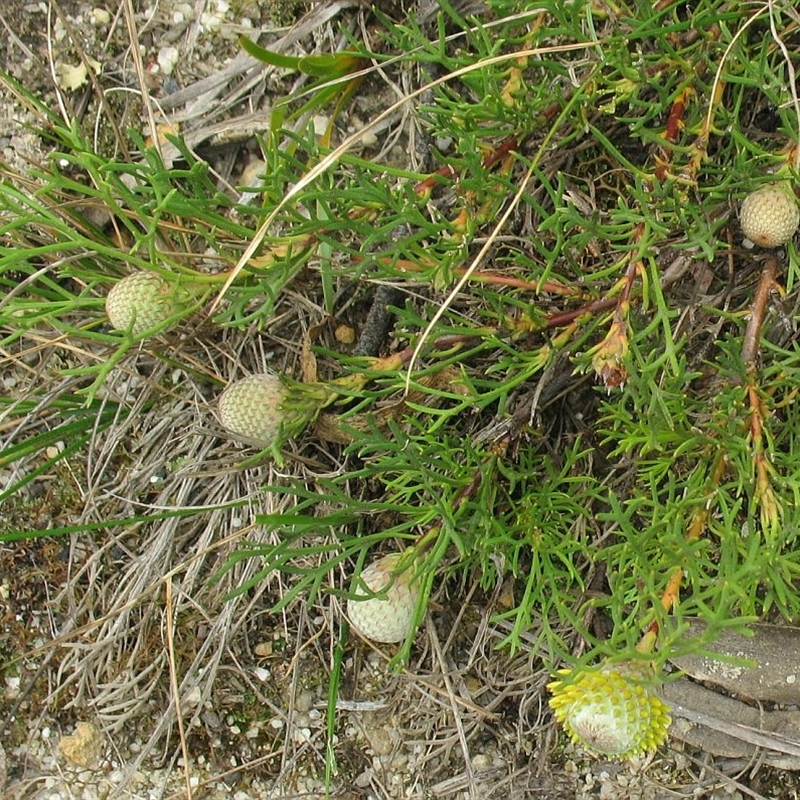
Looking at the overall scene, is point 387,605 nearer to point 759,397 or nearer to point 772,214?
point 759,397

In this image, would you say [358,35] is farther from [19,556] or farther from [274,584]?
[19,556]

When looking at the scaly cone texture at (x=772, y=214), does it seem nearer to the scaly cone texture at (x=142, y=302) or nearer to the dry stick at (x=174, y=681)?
the scaly cone texture at (x=142, y=302)

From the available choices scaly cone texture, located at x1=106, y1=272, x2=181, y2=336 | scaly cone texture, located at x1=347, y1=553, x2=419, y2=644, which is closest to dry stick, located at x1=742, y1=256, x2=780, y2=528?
scaly cone texture, located at x1=347, y1=553, x2=419, y2=644

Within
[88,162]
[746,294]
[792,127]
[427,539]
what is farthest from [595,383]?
[88,162]

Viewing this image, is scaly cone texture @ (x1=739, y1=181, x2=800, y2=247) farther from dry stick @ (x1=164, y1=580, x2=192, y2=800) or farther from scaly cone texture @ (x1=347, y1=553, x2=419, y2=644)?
dry stick @ (x1=164, y1=580, x2=192, y2=800)

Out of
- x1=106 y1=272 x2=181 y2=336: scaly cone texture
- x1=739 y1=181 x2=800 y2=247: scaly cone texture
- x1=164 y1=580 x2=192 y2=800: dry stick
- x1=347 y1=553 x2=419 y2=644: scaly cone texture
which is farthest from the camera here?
x1=164 y1=580 x2=192 y2=800: dry stick

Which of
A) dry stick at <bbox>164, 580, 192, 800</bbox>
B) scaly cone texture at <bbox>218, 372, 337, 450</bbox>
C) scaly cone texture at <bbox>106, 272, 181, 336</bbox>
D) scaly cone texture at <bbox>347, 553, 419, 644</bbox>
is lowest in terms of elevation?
dry stick at <bbox>164, 580, 192, 800</bbox>
